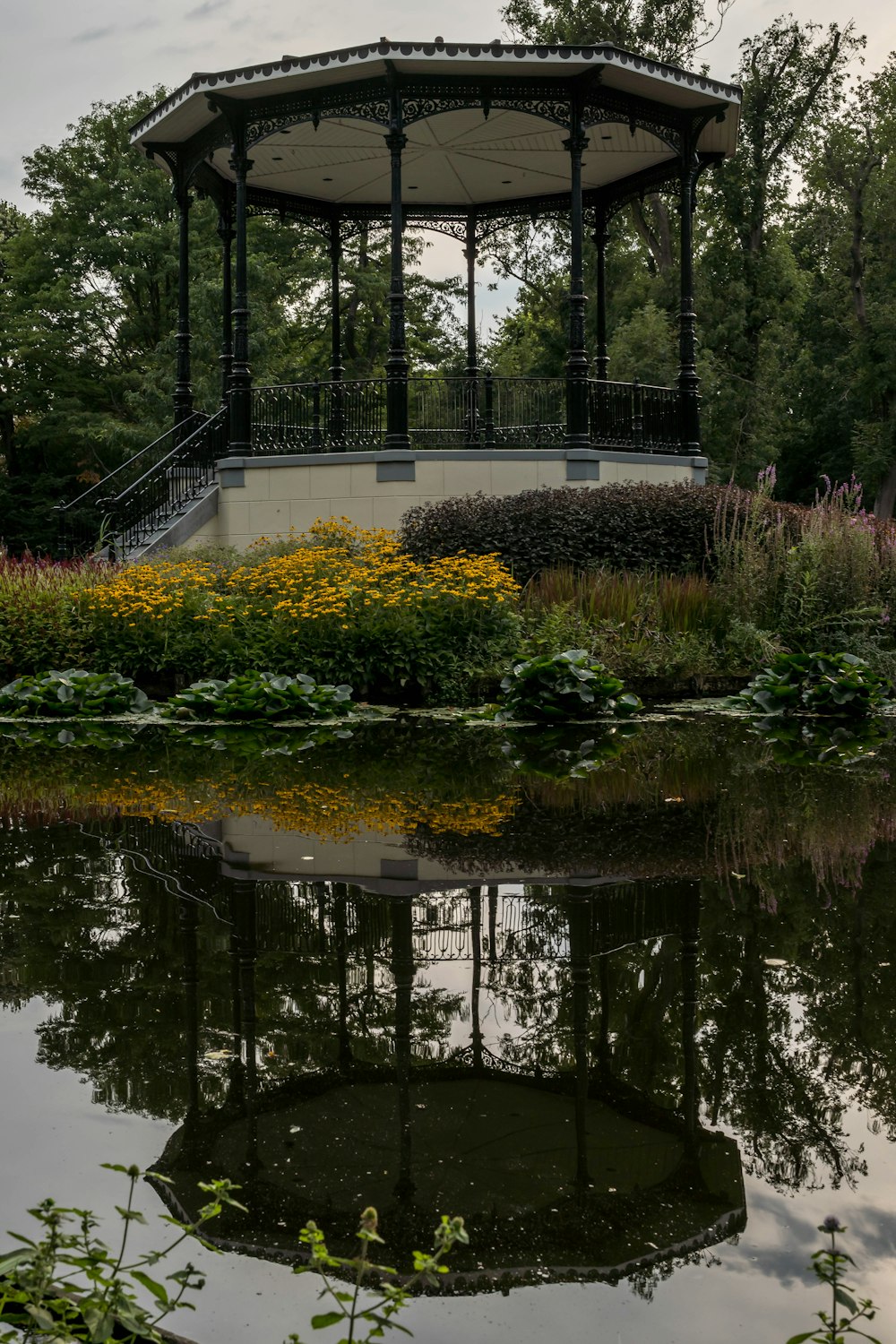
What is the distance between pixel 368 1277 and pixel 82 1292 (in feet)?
1.58

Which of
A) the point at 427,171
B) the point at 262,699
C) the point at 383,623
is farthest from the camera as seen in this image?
the point at 427,171

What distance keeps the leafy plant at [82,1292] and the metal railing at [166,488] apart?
48.9 ft

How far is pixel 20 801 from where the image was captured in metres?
7.30

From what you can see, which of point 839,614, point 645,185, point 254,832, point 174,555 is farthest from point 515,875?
point 645,185

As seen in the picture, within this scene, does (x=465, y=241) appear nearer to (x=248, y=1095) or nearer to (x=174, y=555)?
(x=174, y=555)

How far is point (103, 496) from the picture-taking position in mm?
29578

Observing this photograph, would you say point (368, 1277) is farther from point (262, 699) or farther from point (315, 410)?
point (315, 410)

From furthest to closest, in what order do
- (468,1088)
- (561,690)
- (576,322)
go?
(576,322)
(561,690)
(468,1088)

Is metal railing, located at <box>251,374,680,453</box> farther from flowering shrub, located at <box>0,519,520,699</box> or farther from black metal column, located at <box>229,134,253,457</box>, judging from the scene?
flowering shrub, located at <box>0,519,520,699</box>

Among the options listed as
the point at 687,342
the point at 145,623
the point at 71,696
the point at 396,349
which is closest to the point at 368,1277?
the point at 71,696

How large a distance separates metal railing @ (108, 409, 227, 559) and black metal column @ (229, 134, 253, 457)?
57 centimetres

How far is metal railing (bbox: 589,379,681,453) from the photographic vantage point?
1716 cm

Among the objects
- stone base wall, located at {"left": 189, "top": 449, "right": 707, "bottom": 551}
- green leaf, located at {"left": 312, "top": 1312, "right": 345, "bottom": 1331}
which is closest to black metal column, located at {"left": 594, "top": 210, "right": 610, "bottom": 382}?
stone base wall, located at {"left": 189, "top": 449, "right": 707, "bottom": 551}

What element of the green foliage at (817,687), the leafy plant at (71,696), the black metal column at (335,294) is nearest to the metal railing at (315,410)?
the black metal column at (335,294)
